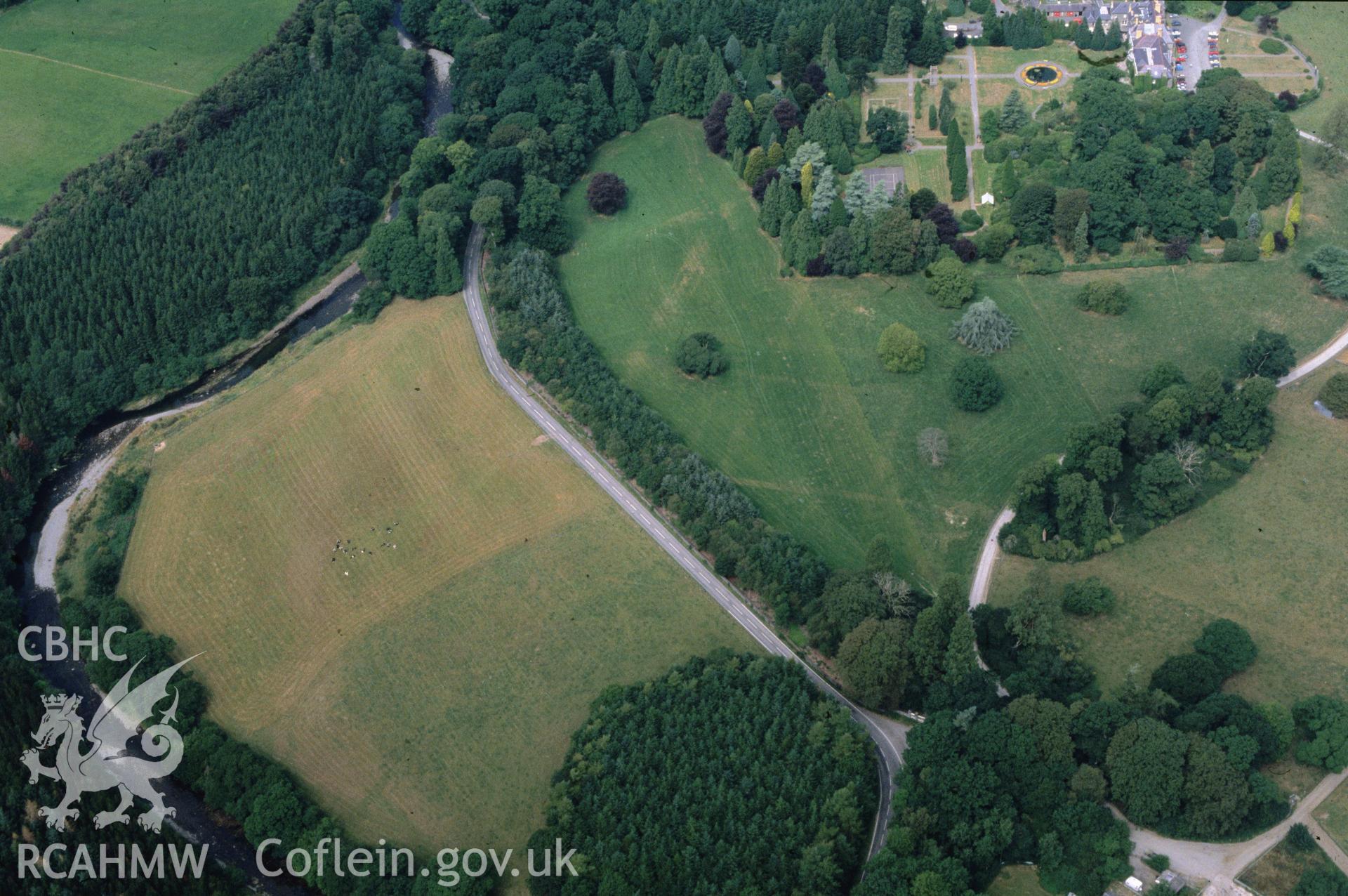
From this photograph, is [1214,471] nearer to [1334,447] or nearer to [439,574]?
[1334,447]

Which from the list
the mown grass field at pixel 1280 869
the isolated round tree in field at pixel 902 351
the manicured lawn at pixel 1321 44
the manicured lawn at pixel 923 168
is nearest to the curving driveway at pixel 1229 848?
the mown grass field at pixel 1280 869

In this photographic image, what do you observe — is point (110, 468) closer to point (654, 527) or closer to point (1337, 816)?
point (654, 527)

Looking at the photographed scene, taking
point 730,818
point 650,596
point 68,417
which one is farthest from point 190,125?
point 730,818

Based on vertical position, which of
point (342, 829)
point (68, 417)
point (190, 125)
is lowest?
point (342, 829)

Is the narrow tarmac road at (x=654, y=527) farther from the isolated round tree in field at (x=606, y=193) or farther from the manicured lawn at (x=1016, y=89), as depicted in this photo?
the manicured lawn at (x=1016, y=89)

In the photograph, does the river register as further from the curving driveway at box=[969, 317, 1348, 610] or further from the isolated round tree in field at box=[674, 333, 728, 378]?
the curving driveway at box=[969, 317, 1348, 610]

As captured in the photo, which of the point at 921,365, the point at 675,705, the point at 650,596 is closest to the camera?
the point at 675,705
